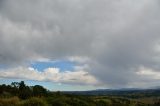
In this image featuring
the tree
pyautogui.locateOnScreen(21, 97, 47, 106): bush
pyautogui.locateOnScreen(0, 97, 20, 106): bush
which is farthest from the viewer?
the tree

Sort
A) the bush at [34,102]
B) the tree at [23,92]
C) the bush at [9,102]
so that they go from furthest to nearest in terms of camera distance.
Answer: the tree at [23,92] < the bush at [34,102] < the bush at [9,102]

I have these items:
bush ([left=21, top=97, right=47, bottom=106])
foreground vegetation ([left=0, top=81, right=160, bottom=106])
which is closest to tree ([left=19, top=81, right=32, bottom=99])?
foreground vegetation ([left=0, top=81, right=160, bottom=106])

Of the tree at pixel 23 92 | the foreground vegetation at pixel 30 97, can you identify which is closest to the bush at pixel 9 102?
the foreground vegetation at pixel 30 97

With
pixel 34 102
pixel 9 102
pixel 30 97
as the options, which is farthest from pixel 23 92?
pixel 9 102

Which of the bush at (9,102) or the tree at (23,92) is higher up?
the tree at (23,92)

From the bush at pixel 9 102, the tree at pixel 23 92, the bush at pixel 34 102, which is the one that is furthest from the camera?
the tree at pixel 23 92

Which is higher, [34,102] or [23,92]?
[23,92]

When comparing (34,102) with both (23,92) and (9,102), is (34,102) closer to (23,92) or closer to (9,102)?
(9,102)

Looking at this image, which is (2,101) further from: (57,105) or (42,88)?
(42,88)

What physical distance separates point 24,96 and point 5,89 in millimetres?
10652

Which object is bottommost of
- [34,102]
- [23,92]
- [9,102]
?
[9,102]

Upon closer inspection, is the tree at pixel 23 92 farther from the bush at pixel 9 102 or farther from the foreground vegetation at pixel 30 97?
the bush at pixel 9 102

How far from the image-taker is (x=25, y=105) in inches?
2847

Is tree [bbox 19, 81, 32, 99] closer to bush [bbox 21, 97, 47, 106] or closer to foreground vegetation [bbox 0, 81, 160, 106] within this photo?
foreground vegetation [bbox 0, 81, 160, 106]
